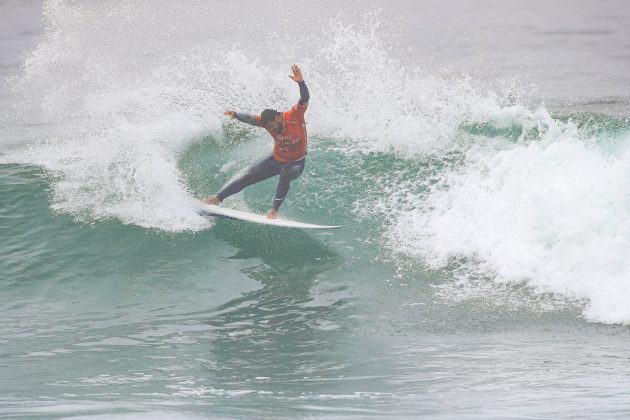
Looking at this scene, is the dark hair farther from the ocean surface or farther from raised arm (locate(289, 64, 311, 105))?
the ocean surface

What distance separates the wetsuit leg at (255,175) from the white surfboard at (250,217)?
8.1 inches

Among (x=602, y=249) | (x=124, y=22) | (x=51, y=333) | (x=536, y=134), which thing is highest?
(x=124, y=22)

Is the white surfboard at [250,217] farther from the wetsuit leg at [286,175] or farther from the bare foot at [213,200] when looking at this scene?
the wetsuit leg at [286,175]

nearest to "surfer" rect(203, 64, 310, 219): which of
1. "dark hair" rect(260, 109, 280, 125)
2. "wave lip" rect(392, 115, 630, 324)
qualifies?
"dark hair" rect(260, 109, 280, 125)

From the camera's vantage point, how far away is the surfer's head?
10.0 meters

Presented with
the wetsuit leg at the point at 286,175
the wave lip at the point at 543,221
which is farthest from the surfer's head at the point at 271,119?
the wave lip at the point at 543,221

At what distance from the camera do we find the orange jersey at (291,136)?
10281mm

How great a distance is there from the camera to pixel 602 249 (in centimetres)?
923

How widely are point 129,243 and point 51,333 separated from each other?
2248 millimetres

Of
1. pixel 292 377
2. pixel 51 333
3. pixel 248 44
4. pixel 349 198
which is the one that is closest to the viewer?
pixel 292 377

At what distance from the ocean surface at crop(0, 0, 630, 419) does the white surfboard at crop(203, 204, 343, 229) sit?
0.57 ft

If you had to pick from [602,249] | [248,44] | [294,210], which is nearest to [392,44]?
[248,44]

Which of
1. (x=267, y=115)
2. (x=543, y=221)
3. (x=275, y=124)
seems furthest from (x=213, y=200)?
(x=543, y=221)

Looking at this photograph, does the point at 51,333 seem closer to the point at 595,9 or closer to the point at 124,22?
the point at 124,22
